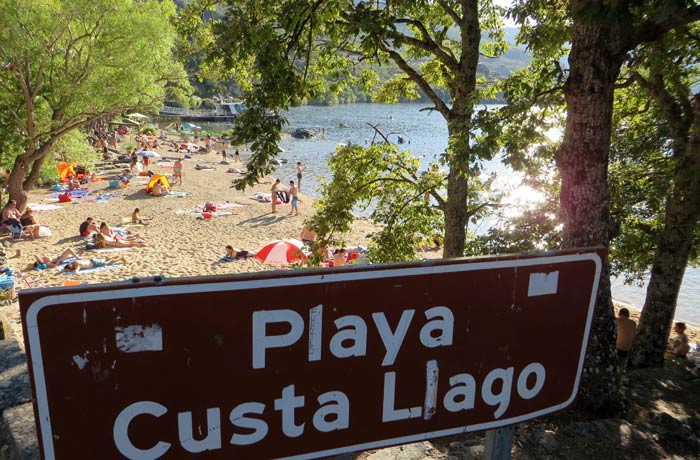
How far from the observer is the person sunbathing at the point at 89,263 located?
Result: 13.9 metres

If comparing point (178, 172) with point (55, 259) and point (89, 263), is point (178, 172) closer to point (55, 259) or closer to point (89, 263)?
point (55, 259)

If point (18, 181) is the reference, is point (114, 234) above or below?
below

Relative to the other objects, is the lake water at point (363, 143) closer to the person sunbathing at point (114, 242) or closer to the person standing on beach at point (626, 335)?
the person standing on beach at point (626, 335)

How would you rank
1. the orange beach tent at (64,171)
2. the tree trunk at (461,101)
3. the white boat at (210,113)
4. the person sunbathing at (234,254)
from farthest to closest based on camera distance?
the white boat at (210,113), the orange beach tent at (64,171), the person sunbathing at (234,254), the tree trunk at (461,101)

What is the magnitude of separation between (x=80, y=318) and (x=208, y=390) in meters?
0.39

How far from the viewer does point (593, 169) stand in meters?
4.05

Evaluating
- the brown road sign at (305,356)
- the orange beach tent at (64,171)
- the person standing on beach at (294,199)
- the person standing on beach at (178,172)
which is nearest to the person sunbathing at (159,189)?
the person standing on beach at (178,172)

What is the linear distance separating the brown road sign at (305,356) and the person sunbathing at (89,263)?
1446 cm

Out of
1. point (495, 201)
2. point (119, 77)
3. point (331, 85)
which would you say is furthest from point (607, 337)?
point (119, 77)

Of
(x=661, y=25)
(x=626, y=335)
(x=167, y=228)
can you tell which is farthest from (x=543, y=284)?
(x=167, y=228)

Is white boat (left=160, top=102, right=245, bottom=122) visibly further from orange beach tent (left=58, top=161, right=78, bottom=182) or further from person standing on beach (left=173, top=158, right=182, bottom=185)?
orange beach tent (left=58, top=161, right=78, bottom=182)

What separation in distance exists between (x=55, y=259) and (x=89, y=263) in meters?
1.16

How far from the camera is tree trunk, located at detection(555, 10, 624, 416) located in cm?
392

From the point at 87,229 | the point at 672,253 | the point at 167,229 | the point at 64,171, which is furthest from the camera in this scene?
the point at 64,171
